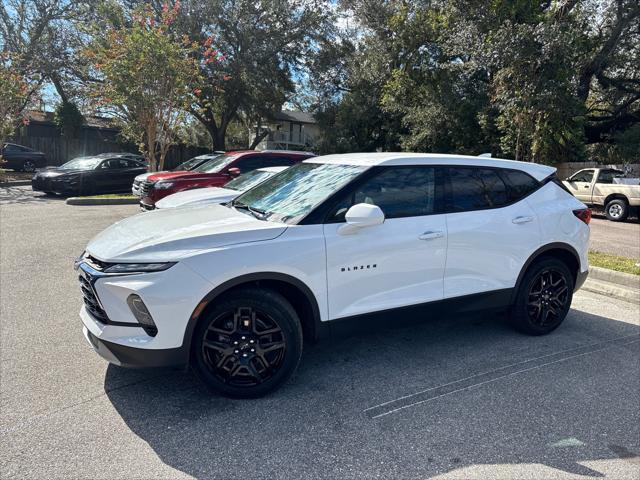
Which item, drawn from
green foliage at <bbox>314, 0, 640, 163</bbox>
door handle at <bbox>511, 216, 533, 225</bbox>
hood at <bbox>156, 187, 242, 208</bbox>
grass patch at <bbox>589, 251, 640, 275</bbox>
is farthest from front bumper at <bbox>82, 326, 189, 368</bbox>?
green foliage at <bbox>314, 0, 640, 163</bbox>

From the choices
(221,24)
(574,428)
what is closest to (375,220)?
(574,428)

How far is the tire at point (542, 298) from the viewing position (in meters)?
4.39

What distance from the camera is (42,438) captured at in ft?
8.85

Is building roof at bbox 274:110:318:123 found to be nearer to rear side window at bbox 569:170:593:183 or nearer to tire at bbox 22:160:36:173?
tire at bbox 22:160:36:173

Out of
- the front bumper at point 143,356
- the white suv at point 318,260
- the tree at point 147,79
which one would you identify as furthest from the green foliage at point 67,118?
the front bumper at point 143,356

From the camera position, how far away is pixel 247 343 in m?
3.13

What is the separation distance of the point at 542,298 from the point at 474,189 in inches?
54.7

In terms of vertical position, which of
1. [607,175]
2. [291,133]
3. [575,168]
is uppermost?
[291,133]

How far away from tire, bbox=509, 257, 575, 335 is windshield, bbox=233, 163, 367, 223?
2.13 m

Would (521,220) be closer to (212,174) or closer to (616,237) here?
(212,174)

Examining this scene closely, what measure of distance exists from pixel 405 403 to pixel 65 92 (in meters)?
32.2

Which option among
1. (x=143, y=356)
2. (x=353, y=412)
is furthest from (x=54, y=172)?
(x=353, y=412)

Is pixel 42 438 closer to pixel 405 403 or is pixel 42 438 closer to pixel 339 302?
pixel 339 302

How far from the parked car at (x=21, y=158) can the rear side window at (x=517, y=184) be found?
2411 cm
